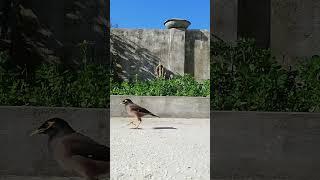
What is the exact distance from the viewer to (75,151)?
8.67ft

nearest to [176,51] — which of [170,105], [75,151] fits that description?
[170,105]

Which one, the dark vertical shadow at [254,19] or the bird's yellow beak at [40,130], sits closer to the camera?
the bird's yellow beak at [40,130]

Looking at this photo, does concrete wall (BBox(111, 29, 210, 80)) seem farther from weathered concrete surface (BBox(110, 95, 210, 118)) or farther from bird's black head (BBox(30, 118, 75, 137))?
bird's black head (BBox(30, 118, 75, 137))

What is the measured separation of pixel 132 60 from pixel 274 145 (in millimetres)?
8997

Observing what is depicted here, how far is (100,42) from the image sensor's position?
293 centimetres

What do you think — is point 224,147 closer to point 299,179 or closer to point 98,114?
point 299,179

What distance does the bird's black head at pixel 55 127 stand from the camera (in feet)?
9.00

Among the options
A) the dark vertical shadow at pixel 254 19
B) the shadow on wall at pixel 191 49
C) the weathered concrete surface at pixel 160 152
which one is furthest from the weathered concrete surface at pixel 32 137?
the shadow on wall at pixel 191 49

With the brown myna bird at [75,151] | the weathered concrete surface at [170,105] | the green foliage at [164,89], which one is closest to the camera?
the brown myna bird at [75,151]

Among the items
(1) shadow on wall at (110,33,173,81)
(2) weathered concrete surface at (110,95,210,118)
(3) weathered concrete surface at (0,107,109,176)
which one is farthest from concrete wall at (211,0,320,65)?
(1) shadow on wall at (110,33,173,81)

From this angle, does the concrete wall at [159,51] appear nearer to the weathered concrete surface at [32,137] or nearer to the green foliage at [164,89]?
the green foliage at [164,89]

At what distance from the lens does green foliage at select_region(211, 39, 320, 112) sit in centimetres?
314

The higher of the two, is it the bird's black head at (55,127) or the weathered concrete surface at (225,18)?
the weathered concrete surface at (225,18)

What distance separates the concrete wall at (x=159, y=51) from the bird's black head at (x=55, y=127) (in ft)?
29.1
